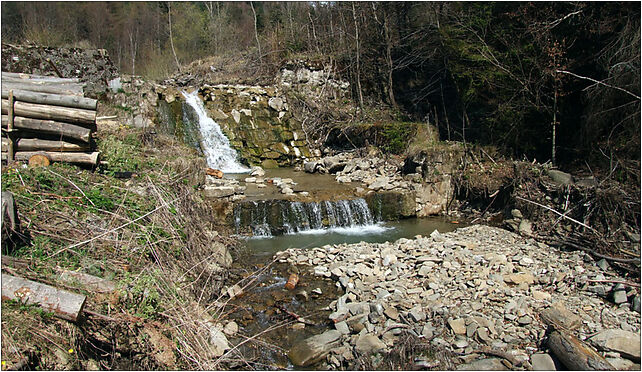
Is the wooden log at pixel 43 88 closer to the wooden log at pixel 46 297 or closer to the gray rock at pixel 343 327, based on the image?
the wooden log at pixel 46 297

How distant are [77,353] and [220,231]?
154 inches

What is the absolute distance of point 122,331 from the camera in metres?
3.42

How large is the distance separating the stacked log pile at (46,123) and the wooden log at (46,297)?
10.8 ft

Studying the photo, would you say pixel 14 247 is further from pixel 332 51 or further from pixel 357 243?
pixel 332 51

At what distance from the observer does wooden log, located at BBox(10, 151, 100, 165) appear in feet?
19.2

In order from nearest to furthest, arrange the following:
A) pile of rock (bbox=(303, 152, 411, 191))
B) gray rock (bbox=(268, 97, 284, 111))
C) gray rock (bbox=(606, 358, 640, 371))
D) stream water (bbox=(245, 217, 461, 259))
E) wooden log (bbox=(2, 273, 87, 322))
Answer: wooden log (bbox=(2, 273, 87, 322)), gray rock (bbox=(606, 358, 640, 371)), stream water (bbox=(245, 217, 461, 259)), pile of rock (bbox=(303, 152, 411, 191)), gray rock (bbox=(268, 97, 284, 111))

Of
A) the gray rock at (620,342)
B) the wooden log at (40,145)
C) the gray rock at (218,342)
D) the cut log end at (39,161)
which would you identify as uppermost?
the wooden log at (40,145)

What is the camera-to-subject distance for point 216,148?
41.5ft

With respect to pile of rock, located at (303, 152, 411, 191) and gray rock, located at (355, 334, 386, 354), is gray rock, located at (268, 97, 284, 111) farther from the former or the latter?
gray rock, located at (355, 334, 386, 354)

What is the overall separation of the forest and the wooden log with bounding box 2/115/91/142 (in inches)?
313

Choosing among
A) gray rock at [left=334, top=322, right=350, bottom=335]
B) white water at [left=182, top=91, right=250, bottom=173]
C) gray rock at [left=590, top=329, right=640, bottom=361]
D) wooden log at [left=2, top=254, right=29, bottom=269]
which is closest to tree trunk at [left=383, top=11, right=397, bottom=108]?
white water at [left=182, top=91, right=250, bottom=173]

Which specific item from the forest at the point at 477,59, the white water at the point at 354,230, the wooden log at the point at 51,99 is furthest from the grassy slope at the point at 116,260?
the forest at the point at 477,59

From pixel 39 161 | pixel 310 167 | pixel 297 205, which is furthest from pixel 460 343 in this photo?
pixel 310 167

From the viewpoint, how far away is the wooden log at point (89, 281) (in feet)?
11.6
